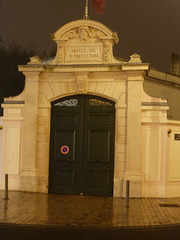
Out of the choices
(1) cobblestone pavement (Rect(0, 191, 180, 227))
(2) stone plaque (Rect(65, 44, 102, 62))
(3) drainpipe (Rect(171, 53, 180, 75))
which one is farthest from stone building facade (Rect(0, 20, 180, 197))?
(3) drainpipe (Rect(171, 53, 180, 75))

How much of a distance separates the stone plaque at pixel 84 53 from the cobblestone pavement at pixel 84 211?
4677 millimetres

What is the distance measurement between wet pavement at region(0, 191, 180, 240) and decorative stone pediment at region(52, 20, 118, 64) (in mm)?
4709

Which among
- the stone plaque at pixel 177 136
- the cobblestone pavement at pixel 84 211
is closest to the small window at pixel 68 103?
the cobblestone pavement at pixel 84 211

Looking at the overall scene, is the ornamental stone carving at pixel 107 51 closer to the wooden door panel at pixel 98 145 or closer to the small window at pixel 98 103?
the small window at pixel 98 103

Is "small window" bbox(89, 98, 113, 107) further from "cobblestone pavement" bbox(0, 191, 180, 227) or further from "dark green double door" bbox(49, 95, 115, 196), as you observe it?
"cobblestone pavement" bbox(0, 191, 180, 227)

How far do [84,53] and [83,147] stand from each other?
10.6 feet

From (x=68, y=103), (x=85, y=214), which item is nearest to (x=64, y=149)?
(x=68, y=103)

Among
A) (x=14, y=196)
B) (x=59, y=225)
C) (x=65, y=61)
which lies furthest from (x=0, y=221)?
(x=65, y=61)

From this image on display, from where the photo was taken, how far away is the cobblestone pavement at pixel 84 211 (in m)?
8.93

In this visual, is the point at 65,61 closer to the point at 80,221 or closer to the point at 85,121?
the point at 85,121

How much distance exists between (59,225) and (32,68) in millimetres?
6448

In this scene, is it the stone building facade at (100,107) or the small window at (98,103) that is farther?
the small window at (98,103)

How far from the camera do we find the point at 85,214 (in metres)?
9.75

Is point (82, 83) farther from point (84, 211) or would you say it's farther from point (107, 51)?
point (84, 211)
